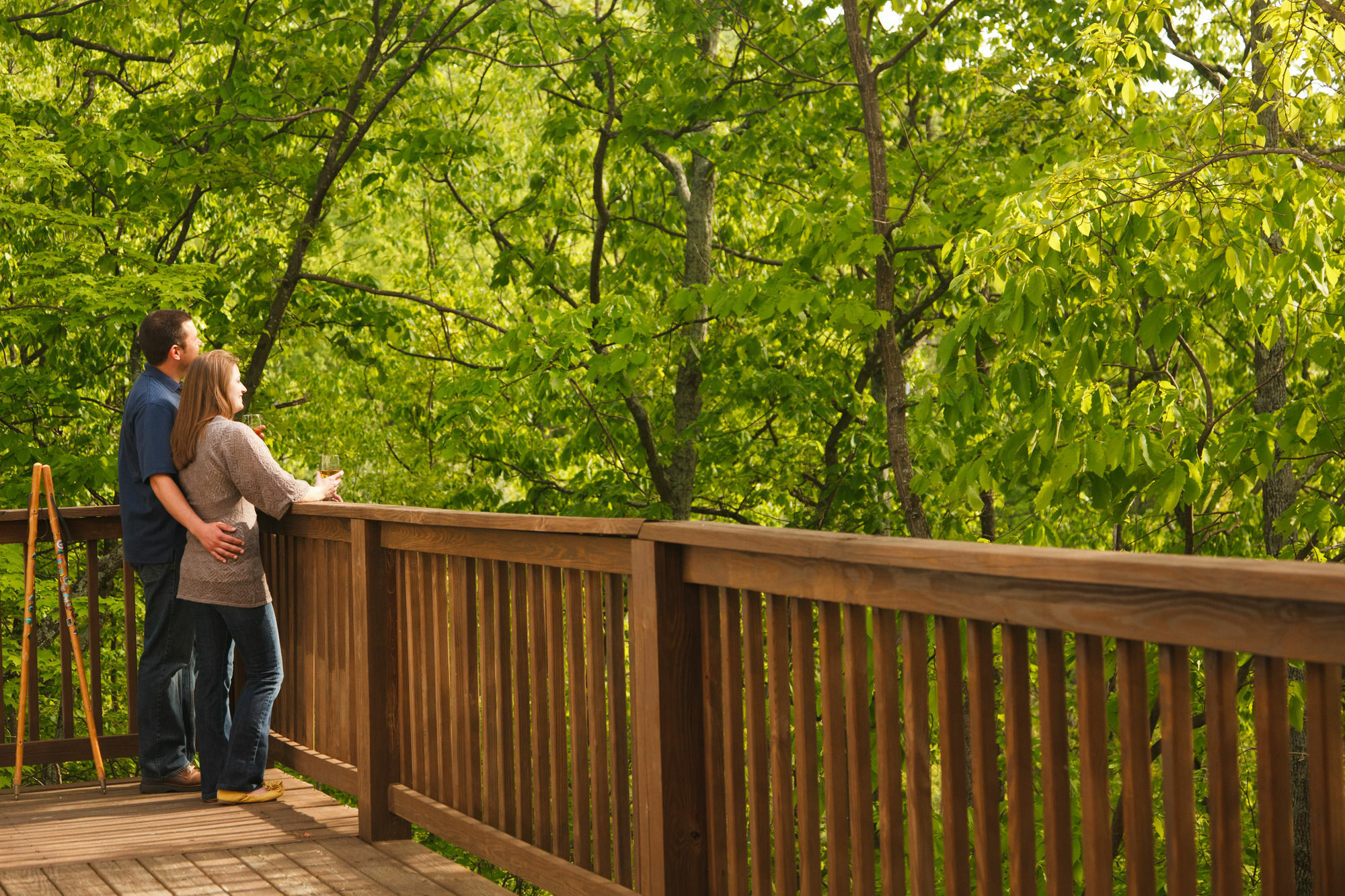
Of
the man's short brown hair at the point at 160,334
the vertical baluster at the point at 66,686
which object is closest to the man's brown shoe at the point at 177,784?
the vertical baluster at the point at 66,686

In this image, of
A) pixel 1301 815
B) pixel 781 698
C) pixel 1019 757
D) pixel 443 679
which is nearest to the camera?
pixel 1019 757

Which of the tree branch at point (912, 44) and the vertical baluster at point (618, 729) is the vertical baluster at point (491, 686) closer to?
the vertical baluster at point (618, 729)

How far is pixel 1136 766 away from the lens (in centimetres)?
178

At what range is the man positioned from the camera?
419 cm

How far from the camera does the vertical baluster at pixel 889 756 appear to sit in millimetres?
2176

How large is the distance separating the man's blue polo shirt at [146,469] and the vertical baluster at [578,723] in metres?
1.93

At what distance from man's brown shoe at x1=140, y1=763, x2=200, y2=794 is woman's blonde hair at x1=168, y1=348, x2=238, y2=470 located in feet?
4.07

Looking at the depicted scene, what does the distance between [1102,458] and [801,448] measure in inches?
259

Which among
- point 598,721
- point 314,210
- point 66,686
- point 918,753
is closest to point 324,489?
point 66,686

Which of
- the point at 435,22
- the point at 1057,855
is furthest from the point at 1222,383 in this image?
the point at 1057,855

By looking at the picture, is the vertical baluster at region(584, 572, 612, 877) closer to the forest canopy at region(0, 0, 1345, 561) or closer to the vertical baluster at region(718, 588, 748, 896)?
the vertical baluster at region(718, 588, 748, 896)

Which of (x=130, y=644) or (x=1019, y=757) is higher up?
(x=1019, y=757)

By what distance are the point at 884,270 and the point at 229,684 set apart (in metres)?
4.31

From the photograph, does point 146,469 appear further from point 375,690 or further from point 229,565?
point 375,690
